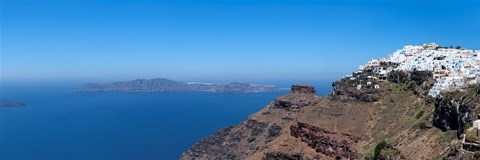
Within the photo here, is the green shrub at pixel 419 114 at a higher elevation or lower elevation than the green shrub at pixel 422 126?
higher

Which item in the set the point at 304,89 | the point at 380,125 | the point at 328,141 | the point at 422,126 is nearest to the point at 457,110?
the point at 422,126

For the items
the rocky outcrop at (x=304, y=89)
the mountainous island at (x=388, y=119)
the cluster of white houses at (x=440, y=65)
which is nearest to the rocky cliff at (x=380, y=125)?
the mountainous island at (x=388, y=119)

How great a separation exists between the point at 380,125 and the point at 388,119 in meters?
1.13

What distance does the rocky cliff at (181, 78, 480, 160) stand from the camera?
38719 millimetres

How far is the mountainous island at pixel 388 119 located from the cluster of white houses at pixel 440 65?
88 millimetres

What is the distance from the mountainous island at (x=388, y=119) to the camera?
38.8 meters

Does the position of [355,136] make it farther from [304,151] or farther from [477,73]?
[477,73]

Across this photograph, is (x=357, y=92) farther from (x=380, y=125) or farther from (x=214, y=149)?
(x=214, y=149)

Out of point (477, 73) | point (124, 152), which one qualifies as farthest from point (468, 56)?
point (124, 152)

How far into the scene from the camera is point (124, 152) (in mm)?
102750

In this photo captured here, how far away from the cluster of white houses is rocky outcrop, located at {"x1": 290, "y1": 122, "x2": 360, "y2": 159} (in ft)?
31.7

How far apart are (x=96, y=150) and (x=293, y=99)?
1810 inches

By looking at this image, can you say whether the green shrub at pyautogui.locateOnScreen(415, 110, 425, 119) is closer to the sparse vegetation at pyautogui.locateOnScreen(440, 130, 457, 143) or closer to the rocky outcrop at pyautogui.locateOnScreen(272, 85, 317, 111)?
the sparse vegetation at pyautogui.locateOnScreen(440, 130, 457, 143)

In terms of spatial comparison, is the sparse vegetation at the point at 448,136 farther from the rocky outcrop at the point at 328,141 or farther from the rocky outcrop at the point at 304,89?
the rocky outcrop at the point at 304,89
